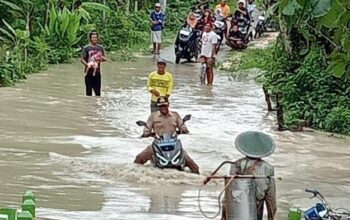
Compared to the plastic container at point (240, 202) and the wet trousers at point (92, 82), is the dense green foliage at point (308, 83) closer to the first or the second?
the wet trousers at point (92, 82)

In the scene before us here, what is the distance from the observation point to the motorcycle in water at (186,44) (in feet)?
83.5

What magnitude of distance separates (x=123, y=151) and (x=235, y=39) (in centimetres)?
1595

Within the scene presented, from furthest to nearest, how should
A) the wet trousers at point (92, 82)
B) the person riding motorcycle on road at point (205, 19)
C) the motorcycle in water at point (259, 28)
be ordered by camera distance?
1. the motorcycle in water at point (259, 28)
2. the person riding motorcycle on road at point (205, 19)
3. the wet trousers at point (92, 82)

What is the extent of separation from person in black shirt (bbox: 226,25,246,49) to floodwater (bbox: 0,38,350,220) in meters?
7.09

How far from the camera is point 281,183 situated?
11297 mm

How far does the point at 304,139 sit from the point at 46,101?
531 cm

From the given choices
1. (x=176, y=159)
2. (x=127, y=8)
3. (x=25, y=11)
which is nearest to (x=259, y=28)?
(x=127, y=8)

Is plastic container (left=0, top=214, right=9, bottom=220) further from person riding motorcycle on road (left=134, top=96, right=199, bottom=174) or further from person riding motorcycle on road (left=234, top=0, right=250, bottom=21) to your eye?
person riding motorcycle on road (left=234, top=0, right=250, bottom=21)

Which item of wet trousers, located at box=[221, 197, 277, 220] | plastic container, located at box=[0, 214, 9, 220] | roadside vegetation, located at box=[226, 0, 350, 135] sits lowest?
roadside vegetation, located at box=[226, 0, 350, 135]

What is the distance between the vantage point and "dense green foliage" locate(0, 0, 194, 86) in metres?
22.6

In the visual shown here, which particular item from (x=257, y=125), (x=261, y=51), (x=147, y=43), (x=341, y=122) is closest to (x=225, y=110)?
(x=257, y=125)

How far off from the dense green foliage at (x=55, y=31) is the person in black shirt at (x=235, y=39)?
270cm

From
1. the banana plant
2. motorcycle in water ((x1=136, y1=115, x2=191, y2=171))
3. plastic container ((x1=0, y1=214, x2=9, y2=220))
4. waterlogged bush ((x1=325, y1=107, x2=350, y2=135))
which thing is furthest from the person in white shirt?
plastic container ((x1=0, y1=214, x2=9, y2=220))

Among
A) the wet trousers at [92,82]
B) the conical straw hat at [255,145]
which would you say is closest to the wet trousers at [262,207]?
the conical straw hat at [255,145]
